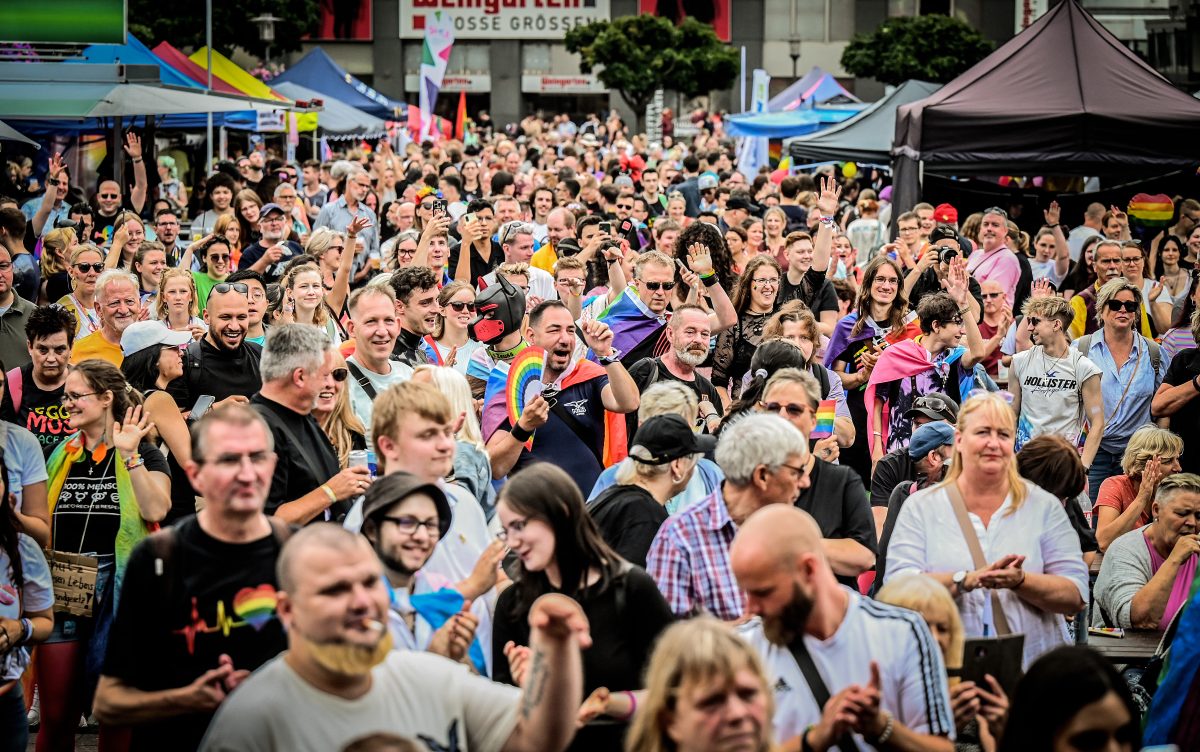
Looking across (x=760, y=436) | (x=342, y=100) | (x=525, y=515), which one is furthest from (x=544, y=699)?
(x=342, y=100)

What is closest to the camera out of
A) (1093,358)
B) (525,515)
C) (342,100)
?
(525,515)

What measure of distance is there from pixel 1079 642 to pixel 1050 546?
94 centimetres

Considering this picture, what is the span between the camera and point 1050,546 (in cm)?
490

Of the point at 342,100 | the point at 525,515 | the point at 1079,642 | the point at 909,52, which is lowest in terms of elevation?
the point at 1079,642

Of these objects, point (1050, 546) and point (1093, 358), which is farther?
point (1093, 358)

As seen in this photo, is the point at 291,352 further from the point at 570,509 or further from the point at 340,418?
the point at 570,509

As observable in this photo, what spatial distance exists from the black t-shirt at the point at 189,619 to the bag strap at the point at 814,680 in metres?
1.36

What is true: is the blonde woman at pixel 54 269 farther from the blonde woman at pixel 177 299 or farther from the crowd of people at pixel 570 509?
the blonde woman at pixel 177 299

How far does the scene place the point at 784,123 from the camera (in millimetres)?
27688

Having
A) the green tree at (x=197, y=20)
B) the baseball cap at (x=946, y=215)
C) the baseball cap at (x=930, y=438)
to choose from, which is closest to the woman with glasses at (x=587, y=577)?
the baseball cap at (x=930, y=438)

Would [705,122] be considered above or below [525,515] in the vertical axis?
above

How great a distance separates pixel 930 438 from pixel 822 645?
2.97 metres

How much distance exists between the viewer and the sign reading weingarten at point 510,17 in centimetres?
6338

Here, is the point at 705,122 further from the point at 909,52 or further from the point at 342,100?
the point at 342,100
